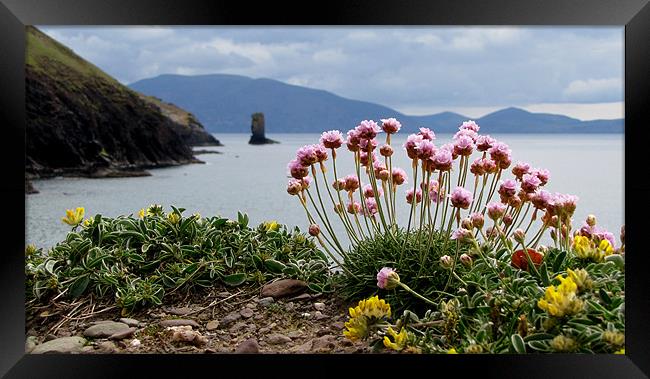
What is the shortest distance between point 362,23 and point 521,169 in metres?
0.96

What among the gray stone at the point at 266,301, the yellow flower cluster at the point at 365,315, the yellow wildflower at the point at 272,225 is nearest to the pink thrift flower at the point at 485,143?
the yellow flower cluster at the point at 365,315

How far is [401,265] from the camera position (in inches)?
92.4

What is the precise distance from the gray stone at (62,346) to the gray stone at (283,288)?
2.45 feet

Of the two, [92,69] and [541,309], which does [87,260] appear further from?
[92,69]

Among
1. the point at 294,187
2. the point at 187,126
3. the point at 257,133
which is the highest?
the point at 187,126

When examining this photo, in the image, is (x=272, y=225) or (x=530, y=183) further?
(x=272, y=225)

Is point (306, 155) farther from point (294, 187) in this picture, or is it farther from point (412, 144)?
point (412, 144)

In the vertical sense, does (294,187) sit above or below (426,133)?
below

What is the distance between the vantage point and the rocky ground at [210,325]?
7.50 feet

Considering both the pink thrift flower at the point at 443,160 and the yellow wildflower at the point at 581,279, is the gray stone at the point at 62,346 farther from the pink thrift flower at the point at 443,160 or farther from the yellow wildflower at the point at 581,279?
the yellow wildflower at the point at 581,279

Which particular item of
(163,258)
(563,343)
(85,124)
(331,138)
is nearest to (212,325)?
(163,258)

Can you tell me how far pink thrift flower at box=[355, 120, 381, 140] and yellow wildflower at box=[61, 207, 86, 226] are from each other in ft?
5.11

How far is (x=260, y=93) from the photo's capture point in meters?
3.97

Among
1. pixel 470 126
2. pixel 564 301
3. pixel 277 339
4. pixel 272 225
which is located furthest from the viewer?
pixel 272 225
